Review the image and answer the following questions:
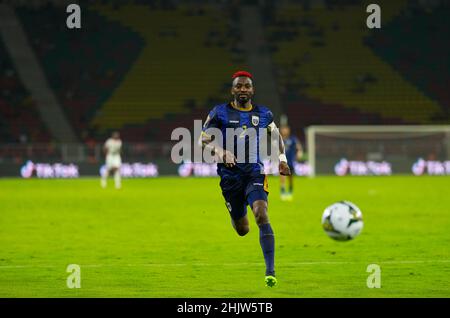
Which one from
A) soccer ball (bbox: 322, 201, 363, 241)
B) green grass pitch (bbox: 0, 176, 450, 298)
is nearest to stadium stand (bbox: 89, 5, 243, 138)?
green grass pitch (bbox: 0, 176, 450, 298)

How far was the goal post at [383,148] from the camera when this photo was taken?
42000 millimetres

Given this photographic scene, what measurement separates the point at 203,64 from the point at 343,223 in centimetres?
4036

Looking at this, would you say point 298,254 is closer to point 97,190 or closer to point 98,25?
point 97,190

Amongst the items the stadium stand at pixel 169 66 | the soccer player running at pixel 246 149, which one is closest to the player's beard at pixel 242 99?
the soccer player running at pixel 246 149

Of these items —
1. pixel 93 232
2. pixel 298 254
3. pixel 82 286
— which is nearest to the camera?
pixel 82 286

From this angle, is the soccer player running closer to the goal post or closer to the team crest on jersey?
the team crest on jersey

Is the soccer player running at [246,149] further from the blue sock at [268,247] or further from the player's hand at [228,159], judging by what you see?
the blue sock at [268,247]

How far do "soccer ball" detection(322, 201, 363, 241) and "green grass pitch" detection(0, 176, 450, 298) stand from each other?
50cm

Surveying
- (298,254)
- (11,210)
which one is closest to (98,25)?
(11,210)

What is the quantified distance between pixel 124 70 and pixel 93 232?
110 ft

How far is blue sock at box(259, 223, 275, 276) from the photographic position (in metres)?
9.87

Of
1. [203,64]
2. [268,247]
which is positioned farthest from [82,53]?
[268,247]
